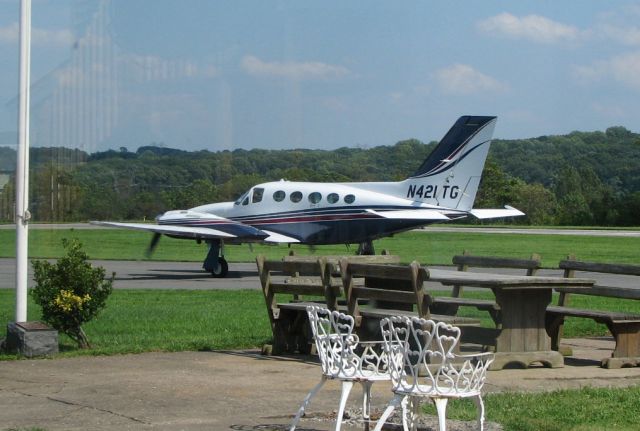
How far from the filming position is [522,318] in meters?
10.6

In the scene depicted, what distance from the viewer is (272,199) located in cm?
3020

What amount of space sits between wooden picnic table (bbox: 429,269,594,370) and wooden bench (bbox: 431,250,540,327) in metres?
0.57

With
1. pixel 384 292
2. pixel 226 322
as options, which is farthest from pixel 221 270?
pixel 384 292

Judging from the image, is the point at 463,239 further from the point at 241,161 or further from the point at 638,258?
the point at 241,161

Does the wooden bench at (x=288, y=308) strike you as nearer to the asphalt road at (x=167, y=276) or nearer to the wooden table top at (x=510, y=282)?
the wooden table top at (x=510, y=282)

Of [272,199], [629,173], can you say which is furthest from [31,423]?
[629,173]

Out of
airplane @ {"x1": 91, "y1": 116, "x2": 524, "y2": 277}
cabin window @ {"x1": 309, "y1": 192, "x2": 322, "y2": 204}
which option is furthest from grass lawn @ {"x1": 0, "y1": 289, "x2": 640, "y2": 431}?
cabin window @ {"x1": 309, "y1": 192, "x2": 322, "y2": 204}

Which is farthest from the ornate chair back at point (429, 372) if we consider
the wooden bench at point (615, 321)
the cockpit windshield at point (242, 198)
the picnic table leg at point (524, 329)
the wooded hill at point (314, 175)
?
the cockpit windshield at point (242, 198)

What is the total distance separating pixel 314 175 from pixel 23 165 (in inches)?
819

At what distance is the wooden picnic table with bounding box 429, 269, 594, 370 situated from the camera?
10359 millimetres

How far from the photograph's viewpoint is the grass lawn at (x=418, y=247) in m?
30.5

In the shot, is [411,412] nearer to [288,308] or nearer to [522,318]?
[522,318]

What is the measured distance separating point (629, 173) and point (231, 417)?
59053 mm

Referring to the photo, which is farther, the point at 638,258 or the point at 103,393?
the point at 638,258
